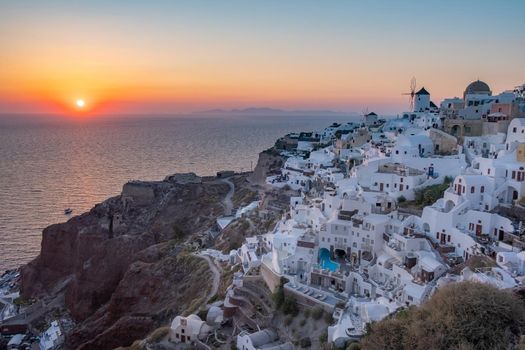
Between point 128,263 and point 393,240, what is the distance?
3268 centimetres

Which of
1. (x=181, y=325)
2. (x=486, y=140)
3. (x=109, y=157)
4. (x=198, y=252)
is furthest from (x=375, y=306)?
(x=109, y=157)

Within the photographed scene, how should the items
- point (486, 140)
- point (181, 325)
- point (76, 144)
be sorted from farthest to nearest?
point (76, 144) < point (486, 140) < point (181, 325)

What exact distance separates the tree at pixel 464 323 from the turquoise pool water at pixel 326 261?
34.2ft

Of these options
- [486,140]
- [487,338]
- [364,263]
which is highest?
[486,140]

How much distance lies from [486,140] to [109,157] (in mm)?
112045

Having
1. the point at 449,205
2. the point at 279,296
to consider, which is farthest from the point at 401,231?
the point at 279,296

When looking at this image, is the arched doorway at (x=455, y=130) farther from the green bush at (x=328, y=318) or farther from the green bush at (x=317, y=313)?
the green bush at (x=328, y=318)

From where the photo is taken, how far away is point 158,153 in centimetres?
14000

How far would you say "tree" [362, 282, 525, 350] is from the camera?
16.5 m

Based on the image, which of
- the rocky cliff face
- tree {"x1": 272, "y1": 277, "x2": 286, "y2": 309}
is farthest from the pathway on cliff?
tree {"x1": 272, "y1": 277, "x2": 286, "y2": 309}

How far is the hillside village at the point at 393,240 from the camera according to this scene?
24438mm

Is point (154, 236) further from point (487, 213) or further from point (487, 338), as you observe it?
point (487, 338)

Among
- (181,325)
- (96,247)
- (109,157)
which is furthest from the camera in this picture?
(109,157)

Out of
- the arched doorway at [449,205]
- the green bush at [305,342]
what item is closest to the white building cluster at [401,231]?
the arched doorway at [449,205]
